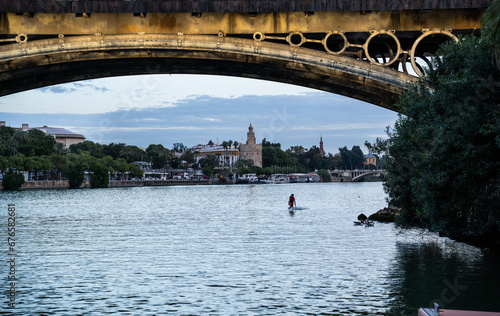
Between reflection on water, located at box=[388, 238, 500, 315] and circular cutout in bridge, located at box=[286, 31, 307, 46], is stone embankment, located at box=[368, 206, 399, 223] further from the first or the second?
circular cutout in bridge, located at box=[286, 31, 307, 46]

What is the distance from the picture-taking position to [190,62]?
3009 cm

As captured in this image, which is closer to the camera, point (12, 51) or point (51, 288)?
point (51, 288)

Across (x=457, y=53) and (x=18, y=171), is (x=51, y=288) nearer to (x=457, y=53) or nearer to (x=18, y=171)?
(x=457, y=53)

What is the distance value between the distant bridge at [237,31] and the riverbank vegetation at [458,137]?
4.71 ft

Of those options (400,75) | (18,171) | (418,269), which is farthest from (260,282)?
(18,171)

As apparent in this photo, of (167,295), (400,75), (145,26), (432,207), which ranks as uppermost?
(145,26)

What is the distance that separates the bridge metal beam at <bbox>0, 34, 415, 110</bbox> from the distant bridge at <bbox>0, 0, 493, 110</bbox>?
4cm

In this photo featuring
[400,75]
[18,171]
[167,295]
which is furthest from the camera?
[18,171]

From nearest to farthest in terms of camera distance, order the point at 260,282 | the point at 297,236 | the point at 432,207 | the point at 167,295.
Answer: the point at 167,295
the point at 260,282
the point at 432,207
the point at 297,236

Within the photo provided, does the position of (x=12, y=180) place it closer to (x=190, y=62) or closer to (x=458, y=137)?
(x=190, y=62)

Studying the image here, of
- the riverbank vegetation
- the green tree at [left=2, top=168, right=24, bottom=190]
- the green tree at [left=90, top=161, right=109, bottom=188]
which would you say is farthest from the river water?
the green tree at [left=90, top=161, right=109, bottom=188]

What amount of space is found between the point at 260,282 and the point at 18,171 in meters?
139

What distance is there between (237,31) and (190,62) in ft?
12.8

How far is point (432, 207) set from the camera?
24.2m
